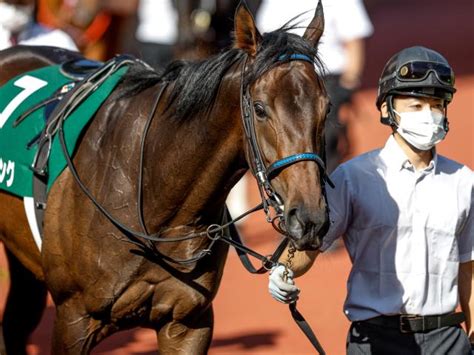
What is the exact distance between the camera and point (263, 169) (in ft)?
12.8

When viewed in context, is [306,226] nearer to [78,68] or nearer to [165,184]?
[165,184]

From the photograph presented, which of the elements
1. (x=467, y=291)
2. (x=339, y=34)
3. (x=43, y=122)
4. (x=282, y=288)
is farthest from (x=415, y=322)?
(x=339, y=34)

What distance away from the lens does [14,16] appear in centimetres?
722

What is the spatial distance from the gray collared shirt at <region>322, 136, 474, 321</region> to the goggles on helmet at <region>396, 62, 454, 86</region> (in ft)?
0.90

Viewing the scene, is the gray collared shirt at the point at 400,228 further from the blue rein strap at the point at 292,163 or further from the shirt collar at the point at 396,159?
the blue rein strap at the point at 292,163

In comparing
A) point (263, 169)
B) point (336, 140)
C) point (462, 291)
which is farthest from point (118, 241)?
point (336, 140)

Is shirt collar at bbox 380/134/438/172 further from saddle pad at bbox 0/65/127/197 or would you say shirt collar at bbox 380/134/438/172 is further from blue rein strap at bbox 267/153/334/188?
saddle pad at bbox 0/65/127/197

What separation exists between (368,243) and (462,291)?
47cm

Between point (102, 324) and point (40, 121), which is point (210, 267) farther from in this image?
point (40, 121)

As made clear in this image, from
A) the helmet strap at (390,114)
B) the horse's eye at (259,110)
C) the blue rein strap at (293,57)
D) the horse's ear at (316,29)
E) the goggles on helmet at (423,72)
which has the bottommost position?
the helmet strap at (390,114)

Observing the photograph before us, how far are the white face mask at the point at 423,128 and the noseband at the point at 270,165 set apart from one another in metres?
0.38

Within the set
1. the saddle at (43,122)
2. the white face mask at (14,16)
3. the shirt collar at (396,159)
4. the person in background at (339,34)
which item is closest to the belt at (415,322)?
the shirt collar at (396,159)

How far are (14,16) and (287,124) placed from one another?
3921 mm

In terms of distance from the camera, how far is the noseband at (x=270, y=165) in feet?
12.3
